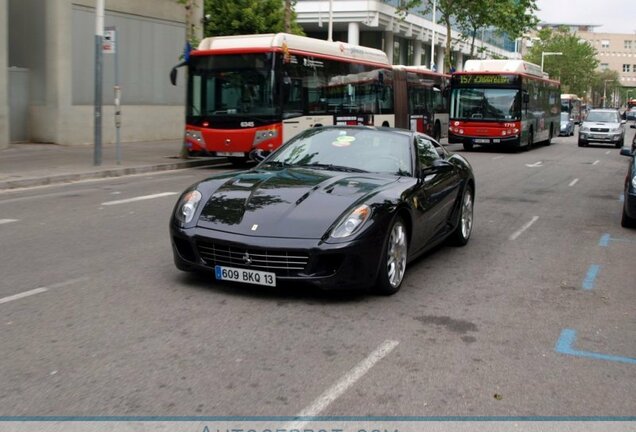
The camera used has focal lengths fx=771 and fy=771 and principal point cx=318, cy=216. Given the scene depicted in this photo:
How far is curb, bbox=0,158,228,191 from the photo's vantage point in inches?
572

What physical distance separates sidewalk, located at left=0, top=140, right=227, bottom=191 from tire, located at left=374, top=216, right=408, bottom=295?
9840mm

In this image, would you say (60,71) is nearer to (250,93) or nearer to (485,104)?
(250,93)

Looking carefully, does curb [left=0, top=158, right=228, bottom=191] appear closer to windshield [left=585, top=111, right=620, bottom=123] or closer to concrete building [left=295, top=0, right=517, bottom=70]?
windshield [left=585, top=111, right=620, bottom=123]

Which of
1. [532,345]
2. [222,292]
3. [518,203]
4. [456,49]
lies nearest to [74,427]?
[222,292]

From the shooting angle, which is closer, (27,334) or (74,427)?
(74,427)

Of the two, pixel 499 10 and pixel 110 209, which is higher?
pixel 499 10

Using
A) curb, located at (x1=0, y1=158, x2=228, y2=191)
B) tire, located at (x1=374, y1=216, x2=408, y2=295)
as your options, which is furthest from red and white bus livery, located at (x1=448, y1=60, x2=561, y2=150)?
tire, located at (x1=374, y1=216, x2=408, y2=295)

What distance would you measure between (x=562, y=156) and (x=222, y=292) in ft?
75.6

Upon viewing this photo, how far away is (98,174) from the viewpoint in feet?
54.2

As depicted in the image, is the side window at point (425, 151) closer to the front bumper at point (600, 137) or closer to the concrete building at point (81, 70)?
the concrete building at point (81, 70)

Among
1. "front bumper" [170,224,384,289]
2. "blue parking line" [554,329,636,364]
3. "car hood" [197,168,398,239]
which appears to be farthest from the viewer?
"car hood" [197,168,398,239]

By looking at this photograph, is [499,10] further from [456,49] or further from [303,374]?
[303,374]

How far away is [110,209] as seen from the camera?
1152cm

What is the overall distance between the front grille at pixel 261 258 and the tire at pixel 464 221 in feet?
11.0
